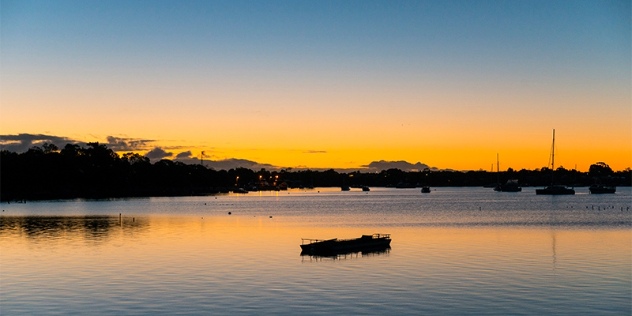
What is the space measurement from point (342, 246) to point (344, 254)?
143 centimetres

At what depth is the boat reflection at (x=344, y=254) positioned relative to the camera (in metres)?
60.3

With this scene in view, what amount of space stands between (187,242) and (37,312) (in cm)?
3911

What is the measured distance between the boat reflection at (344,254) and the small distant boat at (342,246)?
167 mm

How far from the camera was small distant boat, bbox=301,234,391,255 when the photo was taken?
62.4 metres

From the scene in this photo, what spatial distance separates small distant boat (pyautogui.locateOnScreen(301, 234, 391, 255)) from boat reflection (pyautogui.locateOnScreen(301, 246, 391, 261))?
17 centimetres

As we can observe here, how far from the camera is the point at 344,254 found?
63125 mm

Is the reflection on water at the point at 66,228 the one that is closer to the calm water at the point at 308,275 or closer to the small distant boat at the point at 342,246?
the calm water at the point at 308,275

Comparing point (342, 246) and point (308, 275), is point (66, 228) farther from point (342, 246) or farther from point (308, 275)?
point (308, 275)

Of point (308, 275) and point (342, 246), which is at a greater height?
point (342, 246)

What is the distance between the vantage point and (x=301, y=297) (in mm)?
40062

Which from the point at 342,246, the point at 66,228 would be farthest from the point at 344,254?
the point at 66,228

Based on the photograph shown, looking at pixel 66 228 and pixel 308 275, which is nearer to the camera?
pixel 308 275

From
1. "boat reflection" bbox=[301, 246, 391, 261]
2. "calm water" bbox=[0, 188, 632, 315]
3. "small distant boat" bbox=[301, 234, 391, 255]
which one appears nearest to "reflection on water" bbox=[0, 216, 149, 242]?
"calm water" bbox=[0, 188, 632, 315]

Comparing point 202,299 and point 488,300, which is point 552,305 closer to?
point 488,300
